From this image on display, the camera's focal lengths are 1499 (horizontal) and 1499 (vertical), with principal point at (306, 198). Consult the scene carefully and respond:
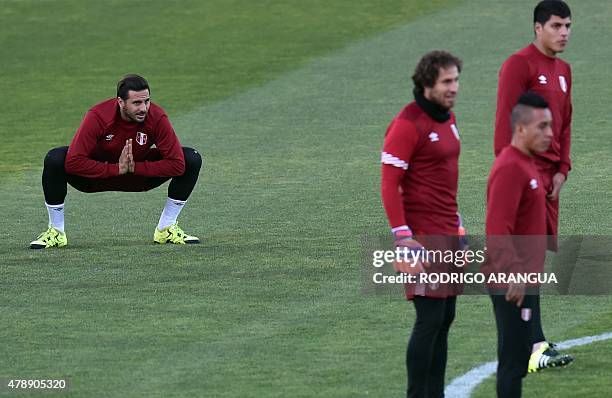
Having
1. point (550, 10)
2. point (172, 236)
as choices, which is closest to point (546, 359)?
point (550, 10)

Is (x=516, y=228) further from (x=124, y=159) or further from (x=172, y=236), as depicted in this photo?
(x=172, y=236)

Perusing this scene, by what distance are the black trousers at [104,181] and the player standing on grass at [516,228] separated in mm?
6226

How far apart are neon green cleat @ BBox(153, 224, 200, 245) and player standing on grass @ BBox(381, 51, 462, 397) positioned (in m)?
5.50

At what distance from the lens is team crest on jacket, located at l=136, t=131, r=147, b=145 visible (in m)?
13.4

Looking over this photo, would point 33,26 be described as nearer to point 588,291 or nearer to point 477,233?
point 477,233

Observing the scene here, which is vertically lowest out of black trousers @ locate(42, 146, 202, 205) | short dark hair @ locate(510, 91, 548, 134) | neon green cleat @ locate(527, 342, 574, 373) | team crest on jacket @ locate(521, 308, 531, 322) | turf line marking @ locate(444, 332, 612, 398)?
turf line marking @ locate(444, 332, 612, 398)

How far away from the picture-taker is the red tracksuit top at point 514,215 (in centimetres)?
750

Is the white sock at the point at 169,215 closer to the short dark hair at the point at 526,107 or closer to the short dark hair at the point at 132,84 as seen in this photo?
the short dark hair at the point at 132,84

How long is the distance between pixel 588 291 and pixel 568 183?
499cm

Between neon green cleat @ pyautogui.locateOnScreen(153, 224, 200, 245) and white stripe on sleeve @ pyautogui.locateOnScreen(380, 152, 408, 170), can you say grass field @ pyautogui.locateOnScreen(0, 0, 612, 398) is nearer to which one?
neon green cleat @ pyautogui.locateOnScreen(153, 224, 200, 245)

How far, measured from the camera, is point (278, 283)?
38.4ft

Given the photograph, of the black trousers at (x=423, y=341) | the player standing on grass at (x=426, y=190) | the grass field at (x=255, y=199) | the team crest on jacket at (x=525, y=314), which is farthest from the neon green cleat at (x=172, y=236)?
the team crest on jacket at (x=525, y=314)

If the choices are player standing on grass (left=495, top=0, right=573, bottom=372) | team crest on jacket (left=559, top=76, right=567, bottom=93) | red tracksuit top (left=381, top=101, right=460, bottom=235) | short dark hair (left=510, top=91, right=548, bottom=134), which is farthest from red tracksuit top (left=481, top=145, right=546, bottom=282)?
team crest on jacket (left=559, top=76, right=567, bottom=93)

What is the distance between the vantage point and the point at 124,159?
13.1 meters
